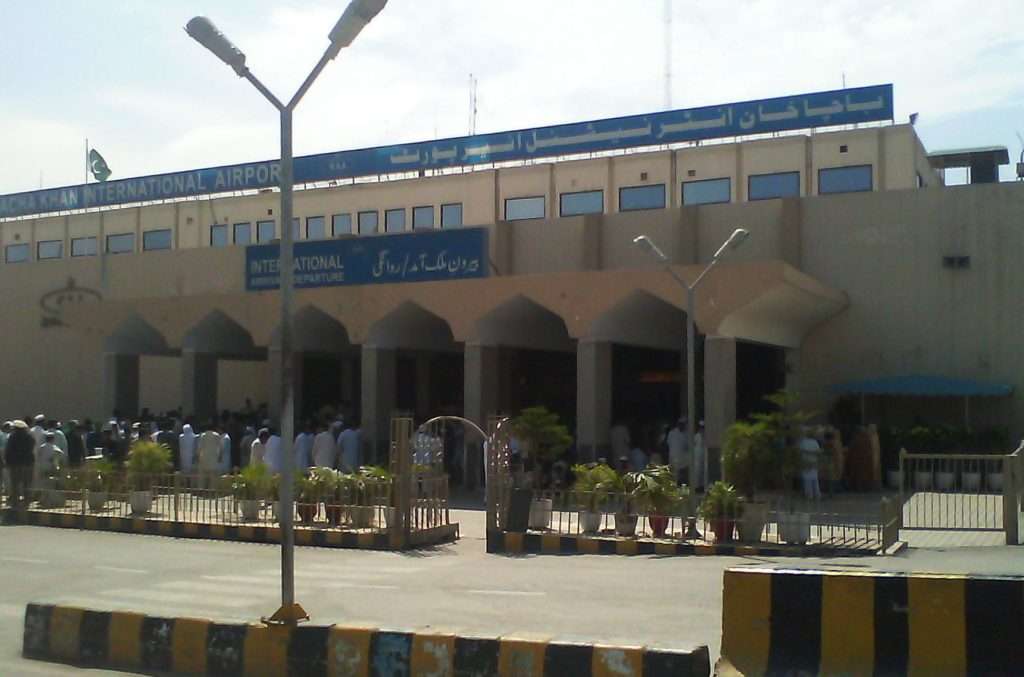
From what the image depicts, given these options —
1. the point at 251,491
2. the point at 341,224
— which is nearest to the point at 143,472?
the point at 251,491

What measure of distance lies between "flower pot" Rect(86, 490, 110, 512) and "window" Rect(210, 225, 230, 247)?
2398 centimetres

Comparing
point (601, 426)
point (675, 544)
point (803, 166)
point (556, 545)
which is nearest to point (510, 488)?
point (556, 545)

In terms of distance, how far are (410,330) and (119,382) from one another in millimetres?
9612

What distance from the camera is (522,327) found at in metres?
26.8

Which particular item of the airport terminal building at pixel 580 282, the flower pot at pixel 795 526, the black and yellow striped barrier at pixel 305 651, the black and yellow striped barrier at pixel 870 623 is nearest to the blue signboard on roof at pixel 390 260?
the airport terminal building at pixel 580 282

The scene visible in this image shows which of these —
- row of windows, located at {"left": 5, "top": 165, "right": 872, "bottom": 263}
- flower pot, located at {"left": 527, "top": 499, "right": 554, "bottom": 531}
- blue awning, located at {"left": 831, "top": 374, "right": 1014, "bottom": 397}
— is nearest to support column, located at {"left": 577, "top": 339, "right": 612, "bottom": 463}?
blue awning, located at {"left": 831, "top": 374, "right": 1014, "bottom": 397}

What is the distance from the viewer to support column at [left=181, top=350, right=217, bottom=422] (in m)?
30.0

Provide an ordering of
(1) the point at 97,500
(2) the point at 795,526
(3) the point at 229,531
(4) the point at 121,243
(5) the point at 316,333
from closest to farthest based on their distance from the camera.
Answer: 1. (2) the point at 795,526
2. (3) the point at 229,531
3. (1) the point at 97,500
4. (5) the point at 316,333
5. (4) the point at 121,243

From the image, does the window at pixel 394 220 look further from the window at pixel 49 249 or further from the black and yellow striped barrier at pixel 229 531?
the black and yellow striped barrier at pixel 229 531

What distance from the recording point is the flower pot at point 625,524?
15.9 metres

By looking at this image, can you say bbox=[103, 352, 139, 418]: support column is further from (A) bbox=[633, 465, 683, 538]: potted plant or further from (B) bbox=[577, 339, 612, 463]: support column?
(A) bbox=[633, 465, 683, 538]: potted plant

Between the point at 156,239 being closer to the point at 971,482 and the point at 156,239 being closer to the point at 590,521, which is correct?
the point at 590,521

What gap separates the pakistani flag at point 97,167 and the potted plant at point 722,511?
36.3m

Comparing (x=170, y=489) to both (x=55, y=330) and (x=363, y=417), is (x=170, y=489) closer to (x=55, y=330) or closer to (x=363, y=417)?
(x=363, y=417)
